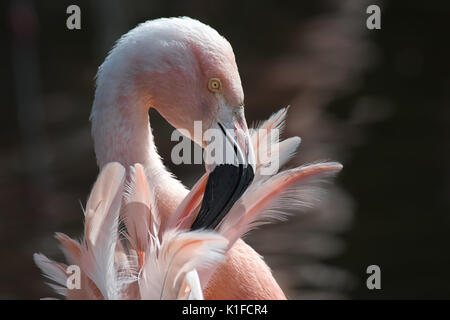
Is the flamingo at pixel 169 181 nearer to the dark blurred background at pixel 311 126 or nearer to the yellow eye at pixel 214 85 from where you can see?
the yellow eye at pixel 214 85

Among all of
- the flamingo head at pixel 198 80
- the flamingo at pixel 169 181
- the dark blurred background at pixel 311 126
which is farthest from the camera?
the dark blurred background at pixel 311 126

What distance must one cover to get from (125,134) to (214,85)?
333 millimetres

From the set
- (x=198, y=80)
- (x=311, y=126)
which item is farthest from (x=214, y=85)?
(x=311, y=126)

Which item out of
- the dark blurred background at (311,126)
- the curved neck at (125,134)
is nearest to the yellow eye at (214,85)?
the curved neck at (125,134)

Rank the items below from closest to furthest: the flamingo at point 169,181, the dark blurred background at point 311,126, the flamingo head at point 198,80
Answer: the flamingo at point 169,181
the flamingo head at point 198,80
the dark blurred background at point 311,126

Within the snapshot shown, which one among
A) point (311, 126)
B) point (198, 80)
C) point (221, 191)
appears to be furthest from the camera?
point (311, 126)

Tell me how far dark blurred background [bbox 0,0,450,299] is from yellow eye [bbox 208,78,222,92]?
2.88 metres

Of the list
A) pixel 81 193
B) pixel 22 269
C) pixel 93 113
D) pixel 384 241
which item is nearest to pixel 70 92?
pixel 81 193

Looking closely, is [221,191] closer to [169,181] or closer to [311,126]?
[169,181]

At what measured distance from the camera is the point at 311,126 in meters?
7.26

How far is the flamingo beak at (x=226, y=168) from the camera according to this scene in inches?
87.8

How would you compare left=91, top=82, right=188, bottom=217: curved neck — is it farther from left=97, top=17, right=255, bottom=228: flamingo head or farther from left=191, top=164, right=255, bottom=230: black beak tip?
left=191, top=164, right=255, bottom=230: black beak tip

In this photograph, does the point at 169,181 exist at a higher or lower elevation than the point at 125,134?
lower

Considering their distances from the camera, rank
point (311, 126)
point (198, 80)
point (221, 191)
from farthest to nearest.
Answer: point (311, 126) → point (198, 80) → point (221, 191)
